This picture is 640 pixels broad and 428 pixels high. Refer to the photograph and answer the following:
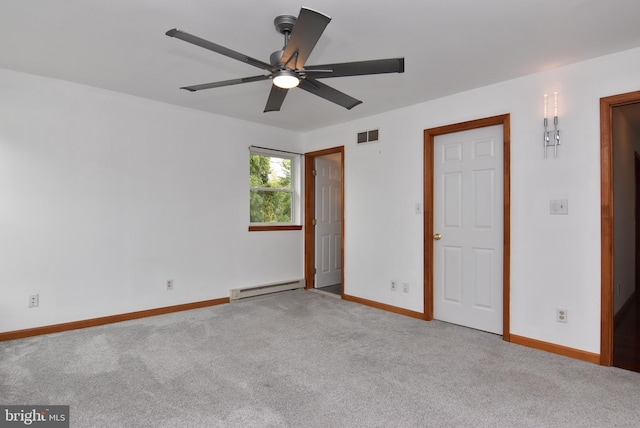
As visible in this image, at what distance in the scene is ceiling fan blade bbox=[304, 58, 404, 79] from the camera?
76.1 inches

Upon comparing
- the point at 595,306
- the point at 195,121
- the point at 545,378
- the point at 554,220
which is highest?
the point at 195,121

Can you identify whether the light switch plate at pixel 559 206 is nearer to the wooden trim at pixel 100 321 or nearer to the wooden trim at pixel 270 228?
the wooden trim at pixel 270 228

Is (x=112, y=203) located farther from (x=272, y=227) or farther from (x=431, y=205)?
(x=431, y=205)

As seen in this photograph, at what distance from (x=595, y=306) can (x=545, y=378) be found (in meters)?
0.76

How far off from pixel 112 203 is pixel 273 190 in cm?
210

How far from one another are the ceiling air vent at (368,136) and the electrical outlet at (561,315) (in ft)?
8.52

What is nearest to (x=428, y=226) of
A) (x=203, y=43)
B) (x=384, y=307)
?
(x=384, y=307)

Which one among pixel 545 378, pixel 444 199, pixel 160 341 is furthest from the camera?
pixel 444 199

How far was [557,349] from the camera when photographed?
9.55 ft

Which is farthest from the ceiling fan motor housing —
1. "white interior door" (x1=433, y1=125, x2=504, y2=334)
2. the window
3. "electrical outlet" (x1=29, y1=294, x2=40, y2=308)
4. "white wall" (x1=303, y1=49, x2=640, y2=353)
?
"electrical outlet" (x1=29, y1=294, x2=40, y2=308)

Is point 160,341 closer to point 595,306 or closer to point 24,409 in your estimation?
point 24,409

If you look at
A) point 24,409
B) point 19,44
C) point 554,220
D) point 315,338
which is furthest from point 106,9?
point 554,220

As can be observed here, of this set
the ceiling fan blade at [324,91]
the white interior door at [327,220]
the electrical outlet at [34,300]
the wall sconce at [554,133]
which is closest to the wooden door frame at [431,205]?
the wall sconce at [554,133]

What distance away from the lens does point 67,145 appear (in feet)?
11.2
